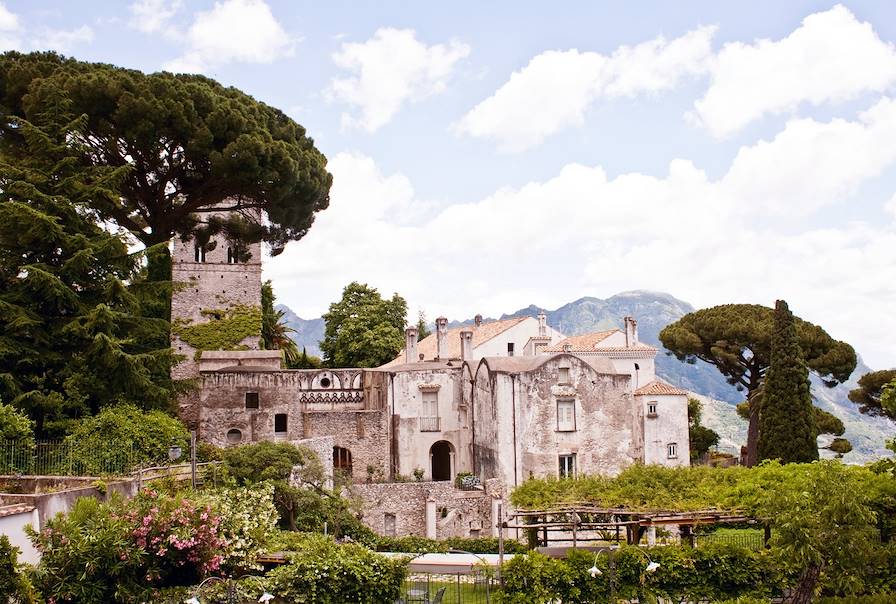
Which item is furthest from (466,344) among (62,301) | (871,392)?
(871,392)

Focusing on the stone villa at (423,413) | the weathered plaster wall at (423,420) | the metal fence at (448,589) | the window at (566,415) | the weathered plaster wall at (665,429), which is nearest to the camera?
the metal fence at (448,589)

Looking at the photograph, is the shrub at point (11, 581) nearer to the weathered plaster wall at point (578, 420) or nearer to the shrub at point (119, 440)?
the shrub at point (119, 440)

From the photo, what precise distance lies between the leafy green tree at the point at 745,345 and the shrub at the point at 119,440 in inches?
1274

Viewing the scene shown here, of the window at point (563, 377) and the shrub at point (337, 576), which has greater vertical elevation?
the window at point (563, 377)

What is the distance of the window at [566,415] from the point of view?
117 feet

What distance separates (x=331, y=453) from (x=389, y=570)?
1628 cm

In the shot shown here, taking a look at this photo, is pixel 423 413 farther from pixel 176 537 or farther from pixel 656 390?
pixel 176 537

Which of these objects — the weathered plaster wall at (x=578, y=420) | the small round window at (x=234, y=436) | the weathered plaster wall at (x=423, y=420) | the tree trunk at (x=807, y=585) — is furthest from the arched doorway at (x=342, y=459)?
the tree trunk at (x=807, y=585)

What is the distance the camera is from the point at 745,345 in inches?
1976

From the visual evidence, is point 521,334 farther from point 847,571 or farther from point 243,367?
point 847,571

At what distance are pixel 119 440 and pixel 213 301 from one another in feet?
55.4

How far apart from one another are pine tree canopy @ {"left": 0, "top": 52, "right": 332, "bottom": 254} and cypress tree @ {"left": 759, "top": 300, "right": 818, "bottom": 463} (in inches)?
914

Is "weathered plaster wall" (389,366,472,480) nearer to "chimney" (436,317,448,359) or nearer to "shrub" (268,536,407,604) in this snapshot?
"chimney" (436,317,448,359)

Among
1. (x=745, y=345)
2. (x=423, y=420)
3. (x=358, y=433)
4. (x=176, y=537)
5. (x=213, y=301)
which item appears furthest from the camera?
(x=745, y=345)
